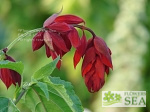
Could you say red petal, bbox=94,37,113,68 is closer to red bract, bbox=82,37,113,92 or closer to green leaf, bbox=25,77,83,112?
red bract, bbox=82,37,113,92

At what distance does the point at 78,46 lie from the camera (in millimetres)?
1368

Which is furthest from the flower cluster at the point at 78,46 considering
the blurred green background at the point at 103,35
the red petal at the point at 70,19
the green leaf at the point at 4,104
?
the blurred green background at the point at 103,35

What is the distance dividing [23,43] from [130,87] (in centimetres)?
154

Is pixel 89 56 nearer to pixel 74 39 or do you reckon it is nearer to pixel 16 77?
pixel 74 39

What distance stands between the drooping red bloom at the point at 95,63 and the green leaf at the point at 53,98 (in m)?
0.06

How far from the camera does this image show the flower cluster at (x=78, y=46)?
1.36 meters

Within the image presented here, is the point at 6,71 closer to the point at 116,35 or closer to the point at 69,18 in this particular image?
the point at 69,18

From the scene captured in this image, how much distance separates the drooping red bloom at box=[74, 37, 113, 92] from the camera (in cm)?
136

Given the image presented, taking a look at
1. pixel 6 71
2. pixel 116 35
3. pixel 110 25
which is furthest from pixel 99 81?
pixel 110 25

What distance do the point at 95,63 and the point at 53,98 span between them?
0.12 meters

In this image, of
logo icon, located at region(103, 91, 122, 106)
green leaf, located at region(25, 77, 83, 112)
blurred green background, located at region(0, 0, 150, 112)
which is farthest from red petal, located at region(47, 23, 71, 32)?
blurred green background, located at region(0, 0, 150, 112)

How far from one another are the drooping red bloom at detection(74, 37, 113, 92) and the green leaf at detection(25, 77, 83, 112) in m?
0.06

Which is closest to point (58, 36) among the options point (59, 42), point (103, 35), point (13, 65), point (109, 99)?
point (59, 42)

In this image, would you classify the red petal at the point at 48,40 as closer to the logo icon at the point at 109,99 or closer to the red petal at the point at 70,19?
the red petal at the point at 70,19
